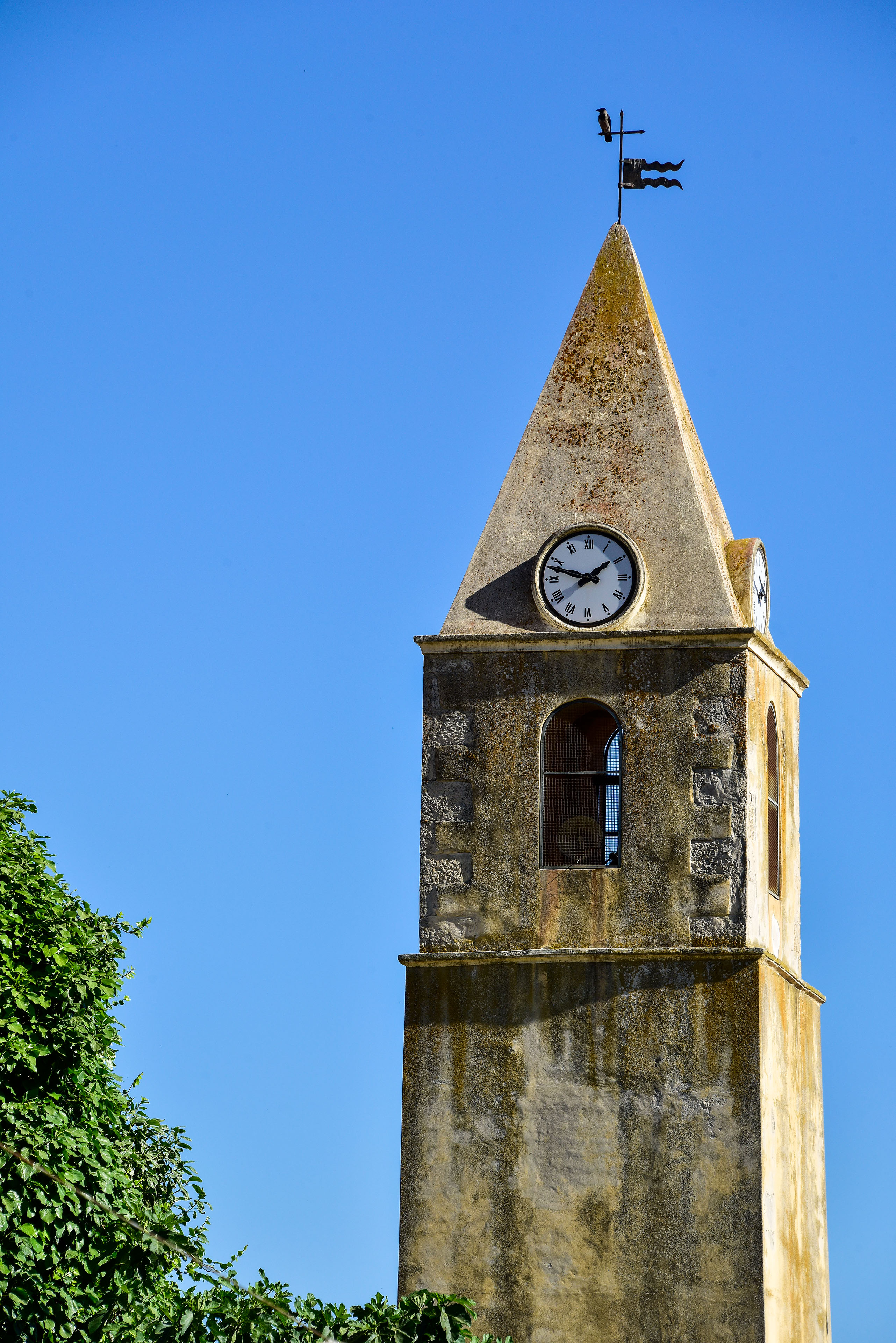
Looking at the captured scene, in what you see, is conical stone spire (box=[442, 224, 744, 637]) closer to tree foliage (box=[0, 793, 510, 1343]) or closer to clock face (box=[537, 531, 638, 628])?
clock face (box=[537, 531, 638, 628])

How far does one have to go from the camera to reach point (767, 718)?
17.7m

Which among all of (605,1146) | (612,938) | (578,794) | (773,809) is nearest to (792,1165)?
(605,1146)

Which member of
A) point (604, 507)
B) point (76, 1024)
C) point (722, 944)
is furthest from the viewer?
point (604, 507)

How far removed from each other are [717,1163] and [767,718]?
3.72 metres

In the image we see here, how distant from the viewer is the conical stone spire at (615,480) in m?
17.3

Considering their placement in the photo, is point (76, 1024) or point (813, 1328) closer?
point (76, 1024)

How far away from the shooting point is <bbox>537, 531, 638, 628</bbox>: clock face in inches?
677

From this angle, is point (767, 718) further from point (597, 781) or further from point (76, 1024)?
point (76, 1024)

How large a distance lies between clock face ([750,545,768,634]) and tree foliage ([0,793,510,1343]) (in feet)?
18.0

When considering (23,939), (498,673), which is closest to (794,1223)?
(498,673)

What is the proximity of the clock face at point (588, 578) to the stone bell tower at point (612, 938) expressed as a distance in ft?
0.06

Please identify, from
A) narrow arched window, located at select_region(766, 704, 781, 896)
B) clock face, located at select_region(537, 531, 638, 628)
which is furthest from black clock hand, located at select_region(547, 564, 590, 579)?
narrow arched window, located at select_region(766, 704, 781, 896)

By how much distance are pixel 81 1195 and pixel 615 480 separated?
23.6ft

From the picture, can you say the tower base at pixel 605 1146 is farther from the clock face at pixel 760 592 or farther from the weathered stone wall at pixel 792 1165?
the clock face at pixel 760 592
